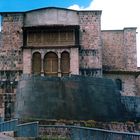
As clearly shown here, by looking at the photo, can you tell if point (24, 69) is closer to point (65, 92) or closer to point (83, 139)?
point (65, 92)

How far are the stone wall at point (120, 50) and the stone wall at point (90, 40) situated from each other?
4.15 meters

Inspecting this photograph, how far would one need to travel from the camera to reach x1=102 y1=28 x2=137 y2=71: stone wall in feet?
136

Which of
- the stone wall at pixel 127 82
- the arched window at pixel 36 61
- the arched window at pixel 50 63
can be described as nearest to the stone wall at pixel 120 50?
the stone wall at pixel 127 82

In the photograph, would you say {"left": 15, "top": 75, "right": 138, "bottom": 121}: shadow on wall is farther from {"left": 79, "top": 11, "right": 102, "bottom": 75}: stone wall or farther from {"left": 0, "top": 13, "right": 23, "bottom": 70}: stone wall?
{"left": 0, "top": 13, "right": 23, "bottom": 70}: stone wall

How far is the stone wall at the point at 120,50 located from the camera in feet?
136

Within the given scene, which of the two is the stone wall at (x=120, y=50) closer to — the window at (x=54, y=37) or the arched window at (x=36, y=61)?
the window at (x=54, y=37)

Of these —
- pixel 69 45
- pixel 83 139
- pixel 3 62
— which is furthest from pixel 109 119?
pixel 3 62

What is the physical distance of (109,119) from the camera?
19938 mm

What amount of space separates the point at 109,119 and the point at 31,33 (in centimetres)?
1951

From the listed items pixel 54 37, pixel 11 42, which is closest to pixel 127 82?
pixel 54 37

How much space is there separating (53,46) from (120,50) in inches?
380

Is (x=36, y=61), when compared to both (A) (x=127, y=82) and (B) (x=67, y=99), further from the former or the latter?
(B) (x=67, y=99)

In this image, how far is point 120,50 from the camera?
42656 mm

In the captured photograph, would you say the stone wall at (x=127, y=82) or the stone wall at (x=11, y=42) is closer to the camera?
the stone wall at (x=11, y=42)
